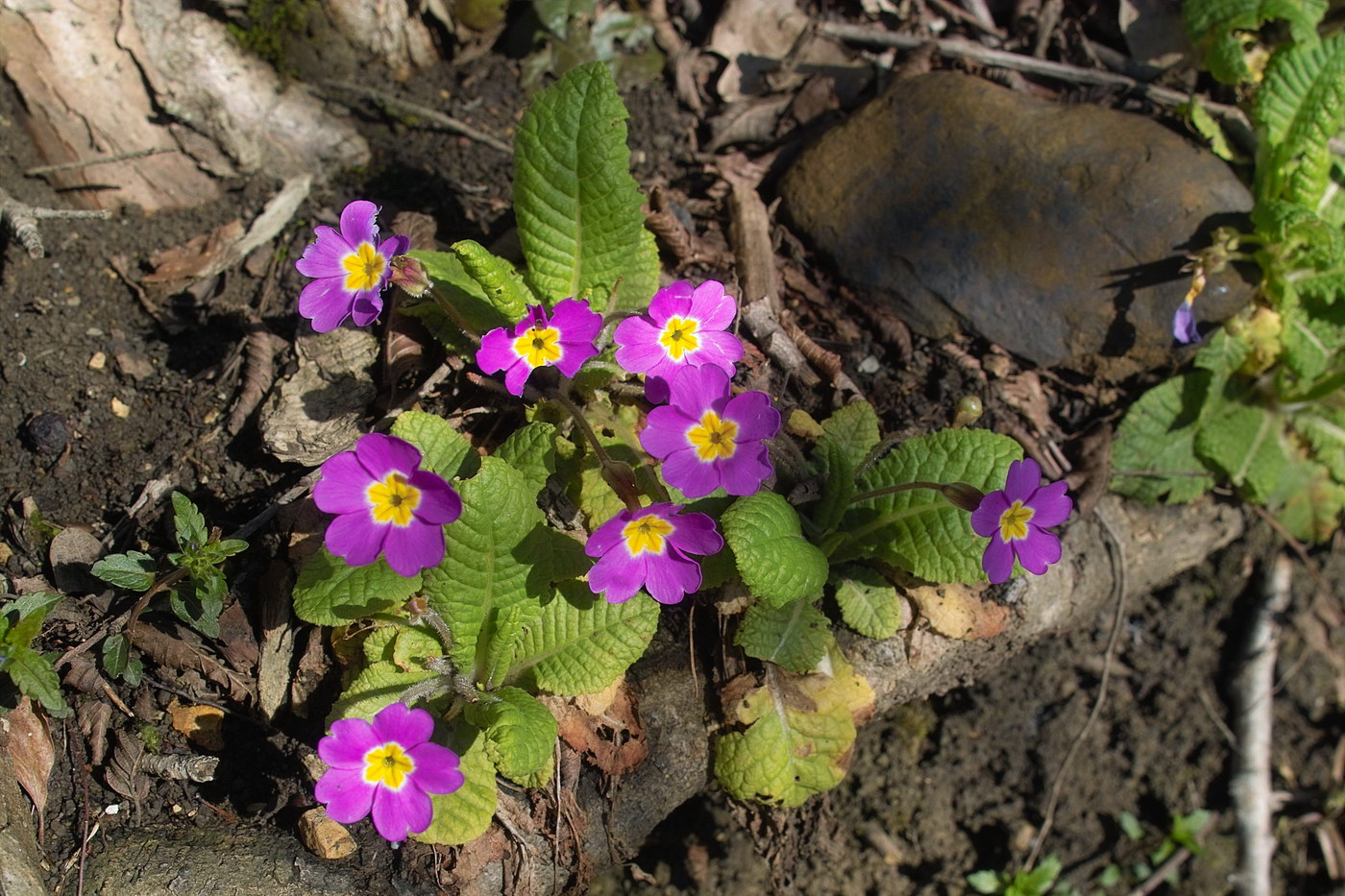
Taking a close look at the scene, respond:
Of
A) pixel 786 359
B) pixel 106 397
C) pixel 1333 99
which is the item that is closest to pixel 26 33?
pixel 106 397

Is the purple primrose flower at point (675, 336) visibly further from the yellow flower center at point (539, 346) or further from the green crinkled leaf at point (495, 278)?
the green crinkled leaf at point (495, 278)

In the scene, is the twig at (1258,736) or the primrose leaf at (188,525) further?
the twig at (1258,736)

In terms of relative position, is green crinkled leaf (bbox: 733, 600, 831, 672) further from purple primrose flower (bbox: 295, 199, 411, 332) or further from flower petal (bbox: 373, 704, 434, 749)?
purple primrose flower (bbox: 295, 199, 411, 332)

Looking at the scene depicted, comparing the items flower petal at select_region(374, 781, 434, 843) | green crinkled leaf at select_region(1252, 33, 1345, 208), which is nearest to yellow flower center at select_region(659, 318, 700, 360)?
flower petal at select_region(374, 781, 434, 843)

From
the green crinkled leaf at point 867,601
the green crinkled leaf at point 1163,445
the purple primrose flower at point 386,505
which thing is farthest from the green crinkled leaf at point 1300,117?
the purple primrose flower at point 386,505

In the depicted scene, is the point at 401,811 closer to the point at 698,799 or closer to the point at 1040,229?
the point at 698,799

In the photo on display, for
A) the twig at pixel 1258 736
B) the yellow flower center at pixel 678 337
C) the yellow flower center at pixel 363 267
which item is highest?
the yellow flower center at pixel 363 267

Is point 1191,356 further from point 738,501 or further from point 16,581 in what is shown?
point 16,581
